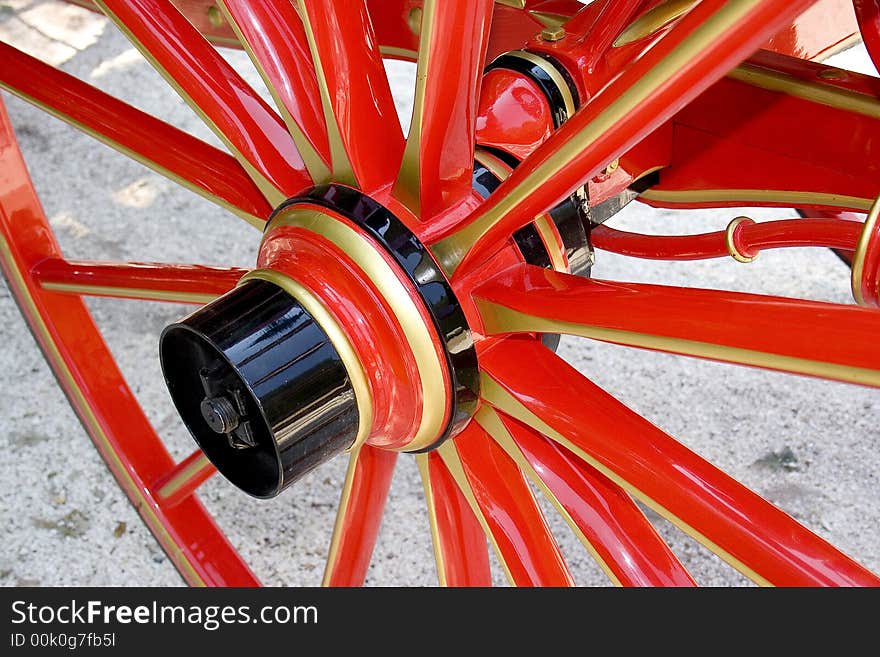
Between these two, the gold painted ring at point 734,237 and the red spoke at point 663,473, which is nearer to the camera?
the red spoke at point 663,473

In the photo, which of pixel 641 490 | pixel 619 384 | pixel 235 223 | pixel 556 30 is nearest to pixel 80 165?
pixel 235 223

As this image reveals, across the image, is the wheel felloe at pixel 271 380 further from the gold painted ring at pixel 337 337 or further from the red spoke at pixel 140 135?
the red spoke at pixel 140 135

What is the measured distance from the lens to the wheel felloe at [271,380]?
2.15 feet

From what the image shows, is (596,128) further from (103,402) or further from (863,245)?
(103,402)

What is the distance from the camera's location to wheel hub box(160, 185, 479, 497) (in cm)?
66

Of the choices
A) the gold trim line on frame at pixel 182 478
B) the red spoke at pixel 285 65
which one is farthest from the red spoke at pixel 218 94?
the gold trim line on frame at pixel 182 478

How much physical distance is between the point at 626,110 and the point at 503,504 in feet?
1.08

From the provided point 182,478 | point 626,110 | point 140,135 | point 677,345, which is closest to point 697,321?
point 677,345

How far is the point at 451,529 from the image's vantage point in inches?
34.0

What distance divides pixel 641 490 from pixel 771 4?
0.29 metres

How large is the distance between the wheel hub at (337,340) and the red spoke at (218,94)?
0.10m

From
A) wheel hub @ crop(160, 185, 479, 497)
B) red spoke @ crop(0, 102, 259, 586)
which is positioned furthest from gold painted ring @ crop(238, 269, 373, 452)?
red spoke @ crop(0, 102, 259, 586)
